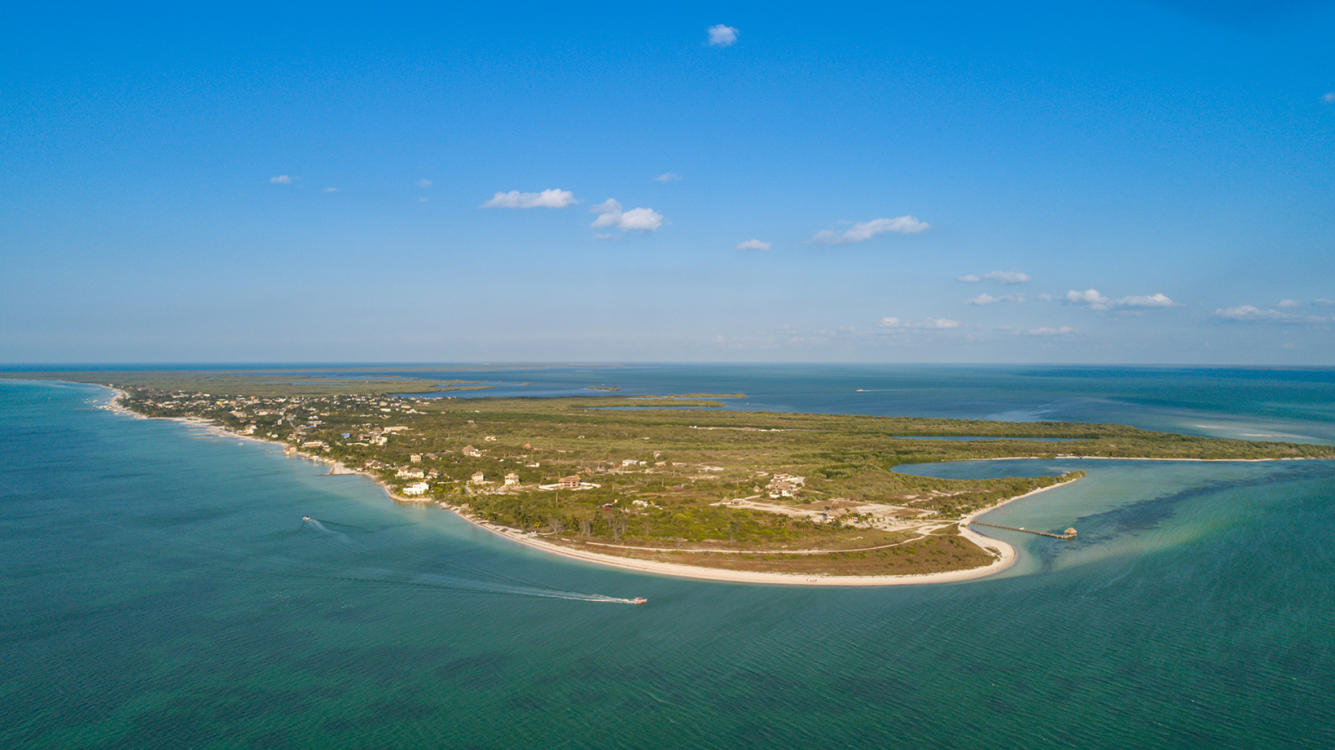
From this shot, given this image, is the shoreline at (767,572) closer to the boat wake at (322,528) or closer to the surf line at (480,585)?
the surf line at (480,585)

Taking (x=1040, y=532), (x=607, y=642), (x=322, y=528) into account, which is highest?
(x=1040, y=532)

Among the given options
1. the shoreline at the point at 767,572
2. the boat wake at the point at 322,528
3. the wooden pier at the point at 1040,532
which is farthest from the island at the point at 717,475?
the boat wake at the point at 322,528

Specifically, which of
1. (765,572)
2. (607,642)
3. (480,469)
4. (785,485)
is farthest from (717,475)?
(607,642)

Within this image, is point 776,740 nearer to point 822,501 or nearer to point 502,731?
point 502,731

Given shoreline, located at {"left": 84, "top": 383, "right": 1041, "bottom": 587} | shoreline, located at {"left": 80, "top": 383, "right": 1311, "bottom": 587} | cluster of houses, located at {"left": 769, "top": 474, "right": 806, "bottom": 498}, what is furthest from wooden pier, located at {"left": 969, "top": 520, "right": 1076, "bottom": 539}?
cluster of houses, located at {"left": 769, "top": 474, "right": 806, "bottom": 498}

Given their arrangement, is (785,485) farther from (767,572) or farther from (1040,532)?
(767,572)

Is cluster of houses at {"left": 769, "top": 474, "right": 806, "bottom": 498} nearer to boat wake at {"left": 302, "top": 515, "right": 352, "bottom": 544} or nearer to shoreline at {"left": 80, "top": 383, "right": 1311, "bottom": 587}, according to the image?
shoreline at {"left": 80, "top": 383, "right": 1311, "bottom": 587}

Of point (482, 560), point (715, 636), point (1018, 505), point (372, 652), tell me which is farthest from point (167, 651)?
point (1018, 505)
